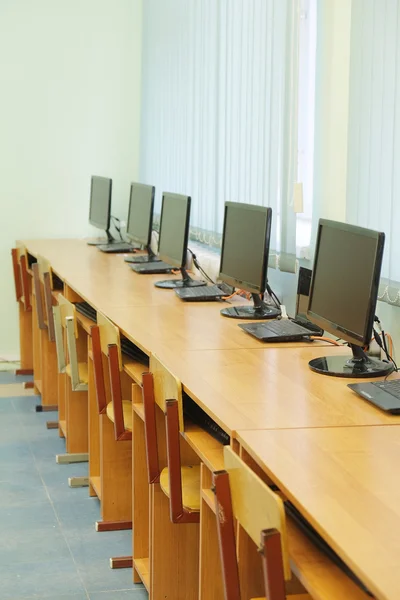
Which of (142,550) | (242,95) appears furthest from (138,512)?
(242,95)

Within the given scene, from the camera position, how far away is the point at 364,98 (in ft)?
11.8

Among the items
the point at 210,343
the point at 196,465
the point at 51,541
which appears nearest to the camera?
the point at 196,465

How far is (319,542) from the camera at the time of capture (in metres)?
1.94

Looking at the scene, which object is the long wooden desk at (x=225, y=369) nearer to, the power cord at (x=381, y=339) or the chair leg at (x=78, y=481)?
the power cord at (x=381, y=339)

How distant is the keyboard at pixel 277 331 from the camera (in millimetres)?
3402

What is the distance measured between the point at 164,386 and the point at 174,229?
6.84ft

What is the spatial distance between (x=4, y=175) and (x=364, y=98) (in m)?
3.62

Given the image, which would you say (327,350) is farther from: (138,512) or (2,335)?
(2,335)

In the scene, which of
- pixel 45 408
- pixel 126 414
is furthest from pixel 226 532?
pixel 45 408

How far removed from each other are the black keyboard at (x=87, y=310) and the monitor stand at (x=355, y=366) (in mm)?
1587

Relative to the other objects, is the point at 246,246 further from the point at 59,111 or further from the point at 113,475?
the point at 59,111

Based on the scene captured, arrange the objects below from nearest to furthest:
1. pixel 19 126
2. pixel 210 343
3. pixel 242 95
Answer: pixel 210 343
pixel 242 95
pixel 19 126

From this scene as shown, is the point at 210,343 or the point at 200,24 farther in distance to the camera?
the point at 200,24

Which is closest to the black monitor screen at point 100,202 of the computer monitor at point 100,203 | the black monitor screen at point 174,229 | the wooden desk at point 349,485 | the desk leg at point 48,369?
the computer monitor at point 100,203
